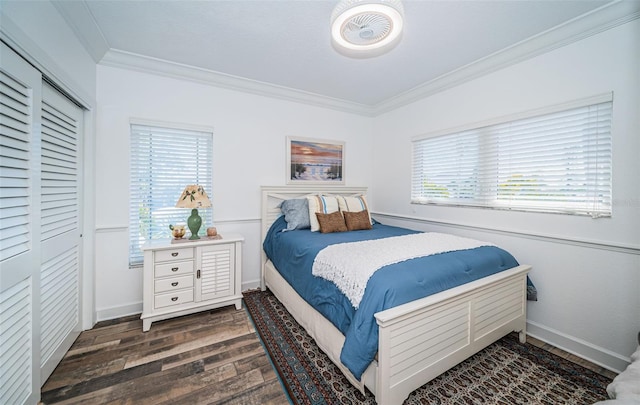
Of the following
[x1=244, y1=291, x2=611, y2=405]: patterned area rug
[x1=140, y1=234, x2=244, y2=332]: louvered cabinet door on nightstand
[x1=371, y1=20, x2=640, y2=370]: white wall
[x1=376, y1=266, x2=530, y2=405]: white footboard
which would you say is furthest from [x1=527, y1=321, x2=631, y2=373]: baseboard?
[x1=140, y1=234, x2=244, y2=332]: louvered cabinet door on nightstand

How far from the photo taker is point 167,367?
176cm

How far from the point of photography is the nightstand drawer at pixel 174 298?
2.27 m

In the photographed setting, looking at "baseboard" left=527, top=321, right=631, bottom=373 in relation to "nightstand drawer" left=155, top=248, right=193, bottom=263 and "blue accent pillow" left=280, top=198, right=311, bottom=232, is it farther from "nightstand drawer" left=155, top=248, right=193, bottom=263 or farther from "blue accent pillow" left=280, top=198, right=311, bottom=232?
"nightstand drawer" left=155, top=248, right=193, bottom=263

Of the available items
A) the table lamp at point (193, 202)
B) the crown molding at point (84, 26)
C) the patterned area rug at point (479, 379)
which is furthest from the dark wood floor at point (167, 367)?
the crown molding at point (84, 26)

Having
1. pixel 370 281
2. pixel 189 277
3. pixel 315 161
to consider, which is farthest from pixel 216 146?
pixel 370 281

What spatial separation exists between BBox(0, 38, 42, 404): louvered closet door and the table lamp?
1.02m

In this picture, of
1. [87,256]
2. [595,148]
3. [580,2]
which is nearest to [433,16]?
[580,2]

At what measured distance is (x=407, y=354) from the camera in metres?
→ 1.41

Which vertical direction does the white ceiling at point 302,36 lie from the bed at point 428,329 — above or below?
above

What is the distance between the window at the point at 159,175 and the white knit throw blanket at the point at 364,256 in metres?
1.75

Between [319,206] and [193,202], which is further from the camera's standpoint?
[319,206]

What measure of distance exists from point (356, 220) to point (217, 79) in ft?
7.48

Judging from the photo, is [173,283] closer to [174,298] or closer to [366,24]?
[174,298]

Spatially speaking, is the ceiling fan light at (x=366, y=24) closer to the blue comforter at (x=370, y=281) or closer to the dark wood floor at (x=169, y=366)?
the blue comforter at (x=370, y=281)
